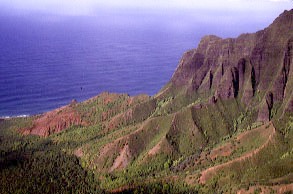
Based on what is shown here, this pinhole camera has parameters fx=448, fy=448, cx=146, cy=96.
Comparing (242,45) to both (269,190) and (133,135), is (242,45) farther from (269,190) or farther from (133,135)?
(269,190)

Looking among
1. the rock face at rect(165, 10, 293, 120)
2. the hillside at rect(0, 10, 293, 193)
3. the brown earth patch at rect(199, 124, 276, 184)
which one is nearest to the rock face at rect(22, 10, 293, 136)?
the rock face at rect(165, 10, 293, 120)

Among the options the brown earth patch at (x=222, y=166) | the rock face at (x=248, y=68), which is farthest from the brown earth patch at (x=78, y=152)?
the brown earth patch at (x=222, y=166)

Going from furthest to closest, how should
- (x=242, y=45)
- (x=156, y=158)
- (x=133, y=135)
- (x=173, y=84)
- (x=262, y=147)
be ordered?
(x=173, y=84) → (x=242, y=45) → (x=133, y=135) → (x=156, y=158) → (x=262, y=147)

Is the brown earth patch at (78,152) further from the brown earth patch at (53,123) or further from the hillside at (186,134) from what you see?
the brown earth patch at (53,123)

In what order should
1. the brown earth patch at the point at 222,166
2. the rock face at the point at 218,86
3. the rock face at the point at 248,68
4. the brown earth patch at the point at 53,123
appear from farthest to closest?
the brown earth patch at the point at 53,123, the rock face at the point at 218,86, the rock face at the point at 248,68, the brown earth patch at the point at 222,166

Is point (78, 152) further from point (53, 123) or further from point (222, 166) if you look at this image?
point (222, 166)

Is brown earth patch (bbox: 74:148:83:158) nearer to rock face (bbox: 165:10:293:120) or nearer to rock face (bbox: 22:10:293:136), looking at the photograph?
rock face (bbox: 22:10:293:136)

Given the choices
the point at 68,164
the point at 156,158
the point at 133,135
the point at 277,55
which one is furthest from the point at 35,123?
the point at 277,55
